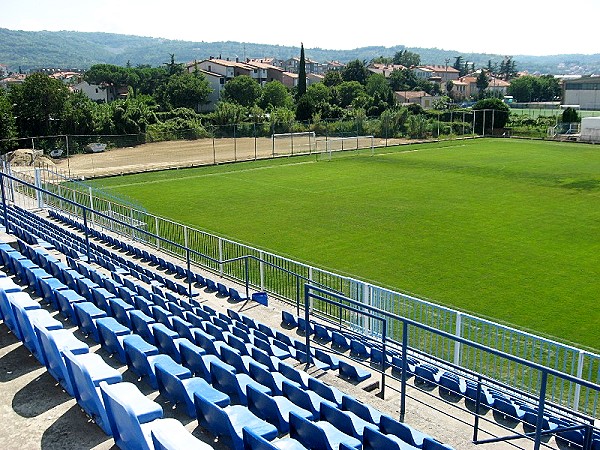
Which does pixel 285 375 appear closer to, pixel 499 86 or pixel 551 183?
pixel 551 183

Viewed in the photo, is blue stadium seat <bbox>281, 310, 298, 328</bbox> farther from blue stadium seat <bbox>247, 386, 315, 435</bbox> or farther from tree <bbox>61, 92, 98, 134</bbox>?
tree <bbox>61, 92, 98, 134</bbox>

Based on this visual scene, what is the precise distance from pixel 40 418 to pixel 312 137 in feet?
158

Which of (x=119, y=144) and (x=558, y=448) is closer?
(x=558, y=448)

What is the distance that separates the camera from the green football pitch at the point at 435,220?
14.8 metres

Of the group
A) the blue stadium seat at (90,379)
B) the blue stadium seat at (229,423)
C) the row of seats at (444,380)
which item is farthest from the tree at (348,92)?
the blue stadium seat at (229,423)

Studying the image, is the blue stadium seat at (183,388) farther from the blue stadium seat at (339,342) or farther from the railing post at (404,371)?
the blue stadium seat at (339,342)

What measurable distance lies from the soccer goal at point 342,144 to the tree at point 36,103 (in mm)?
24711

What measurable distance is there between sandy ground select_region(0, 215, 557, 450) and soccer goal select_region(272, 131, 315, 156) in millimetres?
38963

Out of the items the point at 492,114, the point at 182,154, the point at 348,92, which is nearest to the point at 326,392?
the point at 182,154

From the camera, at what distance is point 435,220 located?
2320 centimetres

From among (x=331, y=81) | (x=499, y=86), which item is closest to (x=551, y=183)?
(x=331, y=81)

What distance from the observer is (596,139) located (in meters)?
50.8

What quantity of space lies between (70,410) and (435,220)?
19.0 meters

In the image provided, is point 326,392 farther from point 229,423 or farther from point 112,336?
point 112,336
